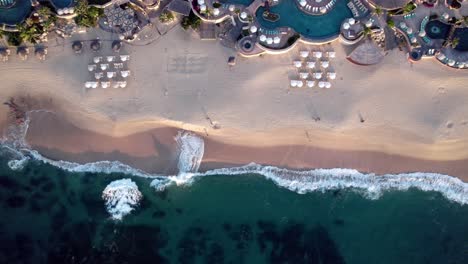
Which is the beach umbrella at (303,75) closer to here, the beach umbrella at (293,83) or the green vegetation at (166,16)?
the beach umbrella at (293,83)

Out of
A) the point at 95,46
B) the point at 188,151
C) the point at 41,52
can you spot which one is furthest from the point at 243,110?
the point at 41,52

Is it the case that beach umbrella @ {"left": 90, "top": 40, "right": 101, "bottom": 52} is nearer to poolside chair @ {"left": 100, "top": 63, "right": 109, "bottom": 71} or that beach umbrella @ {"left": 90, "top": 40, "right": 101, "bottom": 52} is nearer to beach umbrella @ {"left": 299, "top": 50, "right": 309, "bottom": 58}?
poolside chair @ {"left": 100, "top": 63, "right": 109, "bottom": 71}

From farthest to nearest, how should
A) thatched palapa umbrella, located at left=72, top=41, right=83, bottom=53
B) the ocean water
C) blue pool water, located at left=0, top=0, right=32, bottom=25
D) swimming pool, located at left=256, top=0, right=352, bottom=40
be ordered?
thatched palapa umbrella, located at left=72, top=41, right=83, bottom=53
swimming pool, located at left=256, top=0, right=352, bottom=40
blue pool water, located at left=0, top=0, right=32, bottom=25
the ocean water

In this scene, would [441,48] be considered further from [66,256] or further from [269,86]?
[66,256]

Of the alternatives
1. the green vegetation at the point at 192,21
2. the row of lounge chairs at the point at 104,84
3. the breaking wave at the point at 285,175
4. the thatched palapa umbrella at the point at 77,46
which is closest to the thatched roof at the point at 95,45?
the thatched palapa umbrella at the point at 77,46

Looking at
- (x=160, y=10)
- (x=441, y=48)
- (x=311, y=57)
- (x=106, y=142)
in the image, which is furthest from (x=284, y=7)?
(x=106, y=142)

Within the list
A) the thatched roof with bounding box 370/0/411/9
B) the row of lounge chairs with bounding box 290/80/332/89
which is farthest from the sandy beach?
the thatched roof with bounding box 370/0/411/9
